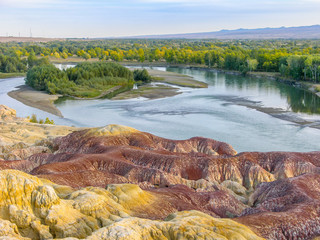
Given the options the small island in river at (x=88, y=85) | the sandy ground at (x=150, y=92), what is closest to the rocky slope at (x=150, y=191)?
the sandy ground at (x=150, y=92)

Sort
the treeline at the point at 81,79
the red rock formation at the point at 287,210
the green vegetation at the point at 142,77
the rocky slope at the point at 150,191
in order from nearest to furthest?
the rocky slope at the point at 150,191 → the red rock formation at the point at 287,210 → the treeline at the point at 81,79 → the green vegetation at the point at 142,77

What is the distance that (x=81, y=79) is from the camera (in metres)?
96.4

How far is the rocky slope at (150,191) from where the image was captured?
1467 cm

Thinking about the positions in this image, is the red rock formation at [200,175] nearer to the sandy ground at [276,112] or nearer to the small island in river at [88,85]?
the sandy ground at [276,112]

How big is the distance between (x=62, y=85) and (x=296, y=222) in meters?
77.5

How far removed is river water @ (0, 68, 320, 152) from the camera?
1969 inches

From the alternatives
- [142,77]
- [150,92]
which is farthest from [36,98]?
[142,77]

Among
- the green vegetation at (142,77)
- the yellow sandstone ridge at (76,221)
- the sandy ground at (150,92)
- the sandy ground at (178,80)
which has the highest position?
the yellow sandstone ridge at (76,221)

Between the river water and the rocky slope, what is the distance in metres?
14.0

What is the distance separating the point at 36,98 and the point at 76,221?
231ft

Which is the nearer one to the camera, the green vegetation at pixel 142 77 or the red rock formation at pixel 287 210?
the red rock formation at pixel 287 210

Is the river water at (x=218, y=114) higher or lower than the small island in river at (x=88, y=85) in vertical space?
lower

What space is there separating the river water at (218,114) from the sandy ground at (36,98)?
5.08 feet

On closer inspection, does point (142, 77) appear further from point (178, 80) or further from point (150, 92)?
point (150, 92)
